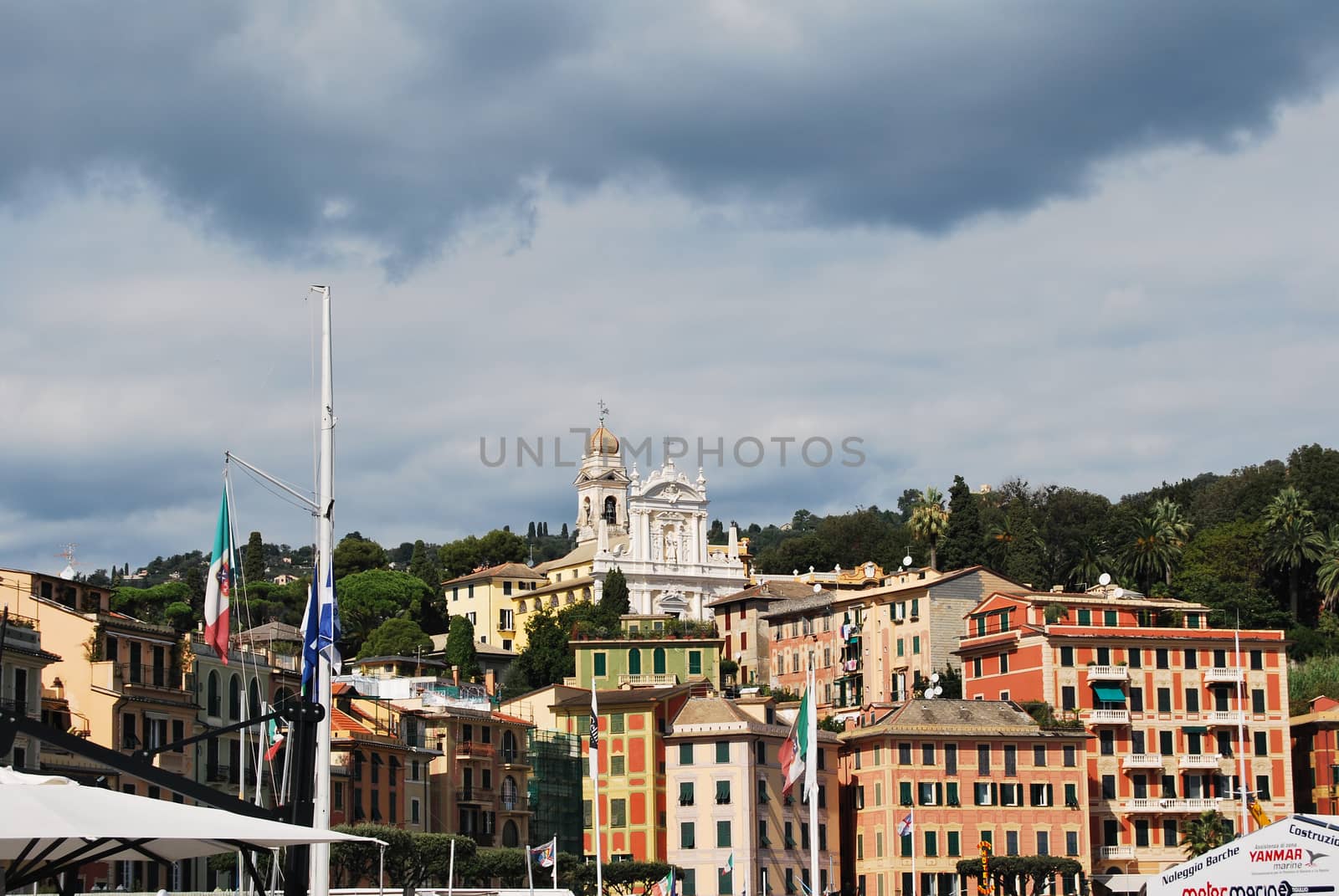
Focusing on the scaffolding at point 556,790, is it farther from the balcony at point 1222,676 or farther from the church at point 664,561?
the church at point 664,561

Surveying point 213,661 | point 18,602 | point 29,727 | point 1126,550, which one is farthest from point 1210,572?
point 29,727

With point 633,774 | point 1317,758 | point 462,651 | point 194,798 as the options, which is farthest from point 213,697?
point 194,798

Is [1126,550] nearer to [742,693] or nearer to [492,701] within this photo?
[742,693]

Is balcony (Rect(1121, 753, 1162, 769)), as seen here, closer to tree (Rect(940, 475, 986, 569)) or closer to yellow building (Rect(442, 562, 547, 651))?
tree (Rect(940, 475, 986, 569))

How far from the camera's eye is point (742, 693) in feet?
378

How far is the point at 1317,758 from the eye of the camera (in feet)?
358

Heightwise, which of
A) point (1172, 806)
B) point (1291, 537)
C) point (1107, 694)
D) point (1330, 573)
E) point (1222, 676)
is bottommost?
point (1172, 806)

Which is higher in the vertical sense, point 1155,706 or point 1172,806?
point 1155,706

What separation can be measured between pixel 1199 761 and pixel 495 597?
3507 inches

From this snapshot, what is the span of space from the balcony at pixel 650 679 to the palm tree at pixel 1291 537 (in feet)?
157

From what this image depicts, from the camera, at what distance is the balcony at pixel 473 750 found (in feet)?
310

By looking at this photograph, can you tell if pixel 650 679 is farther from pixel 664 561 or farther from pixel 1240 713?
pixel 664 561

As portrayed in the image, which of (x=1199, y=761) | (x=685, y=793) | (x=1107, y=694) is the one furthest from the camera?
(x=1107, y=694)

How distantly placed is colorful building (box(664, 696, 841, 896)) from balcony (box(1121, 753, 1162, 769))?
55.0 ft
